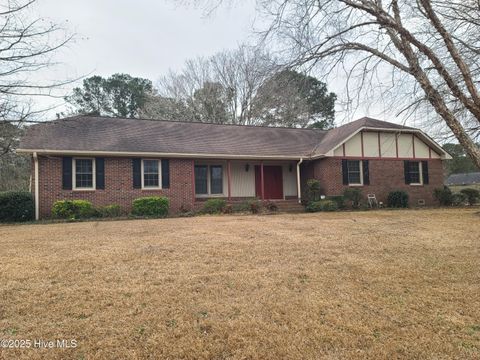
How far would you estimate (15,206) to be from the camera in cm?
1363

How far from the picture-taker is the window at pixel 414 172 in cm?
1996

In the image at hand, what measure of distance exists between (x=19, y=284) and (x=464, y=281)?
20.0 ft

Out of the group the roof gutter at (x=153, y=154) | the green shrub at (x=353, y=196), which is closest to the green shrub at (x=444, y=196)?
the green shrub at (x=353, y=196)

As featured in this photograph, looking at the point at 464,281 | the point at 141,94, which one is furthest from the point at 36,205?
the point at 141,94

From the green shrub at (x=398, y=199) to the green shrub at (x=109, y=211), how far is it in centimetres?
1396

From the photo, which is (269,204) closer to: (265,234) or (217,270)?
(265,234)

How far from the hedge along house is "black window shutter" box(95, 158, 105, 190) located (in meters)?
0.04

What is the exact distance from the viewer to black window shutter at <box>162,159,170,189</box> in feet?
53.9

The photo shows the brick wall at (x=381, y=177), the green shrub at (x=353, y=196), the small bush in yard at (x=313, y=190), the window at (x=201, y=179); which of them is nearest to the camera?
the green shrub at (x=353, y=196)

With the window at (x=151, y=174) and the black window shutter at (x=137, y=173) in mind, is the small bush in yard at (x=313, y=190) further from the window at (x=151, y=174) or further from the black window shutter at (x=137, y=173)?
the black window shutter at (x=137, y=173)

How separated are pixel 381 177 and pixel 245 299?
17.3m

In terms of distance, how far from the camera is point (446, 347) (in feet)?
9.81

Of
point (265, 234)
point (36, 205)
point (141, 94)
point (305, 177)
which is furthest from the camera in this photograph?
point (141, 94)

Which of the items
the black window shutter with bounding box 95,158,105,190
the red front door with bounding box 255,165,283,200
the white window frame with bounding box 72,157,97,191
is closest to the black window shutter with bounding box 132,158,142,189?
the black window shutter with bounding box 95,158,105,190
